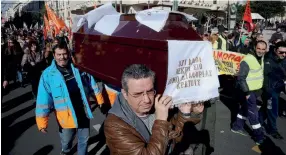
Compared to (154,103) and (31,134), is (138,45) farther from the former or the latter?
(31,134)

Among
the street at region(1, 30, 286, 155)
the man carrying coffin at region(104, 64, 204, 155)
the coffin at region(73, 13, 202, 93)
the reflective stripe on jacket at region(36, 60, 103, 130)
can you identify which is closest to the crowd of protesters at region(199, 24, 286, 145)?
the street at region(1, 30, 286, 155)

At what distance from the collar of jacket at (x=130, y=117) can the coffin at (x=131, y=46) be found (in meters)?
0.76

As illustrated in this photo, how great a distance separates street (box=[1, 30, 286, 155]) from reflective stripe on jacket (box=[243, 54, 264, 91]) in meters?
1.03

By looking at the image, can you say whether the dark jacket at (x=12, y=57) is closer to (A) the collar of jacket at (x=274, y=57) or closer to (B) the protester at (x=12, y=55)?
(B) the protester at (x=12, y=55)

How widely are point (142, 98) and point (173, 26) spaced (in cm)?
174

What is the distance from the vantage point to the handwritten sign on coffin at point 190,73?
2.15 metres

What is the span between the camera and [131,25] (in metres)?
3.58

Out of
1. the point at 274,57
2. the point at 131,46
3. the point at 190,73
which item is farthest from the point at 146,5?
the point at 190,73

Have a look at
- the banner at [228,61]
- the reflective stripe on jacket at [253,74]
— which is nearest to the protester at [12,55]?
the banner at [228,61]

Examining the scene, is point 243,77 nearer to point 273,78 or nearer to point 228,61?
point 273,78

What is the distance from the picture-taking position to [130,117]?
5.72 ft

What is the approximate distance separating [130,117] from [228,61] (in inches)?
250

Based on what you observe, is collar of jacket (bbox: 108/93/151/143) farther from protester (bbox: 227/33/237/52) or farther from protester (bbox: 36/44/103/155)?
protester (bbox: 227/33/237/52)

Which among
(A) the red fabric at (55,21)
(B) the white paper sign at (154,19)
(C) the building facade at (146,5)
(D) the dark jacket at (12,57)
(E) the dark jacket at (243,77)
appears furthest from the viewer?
(C) the building facade at (146,5)
